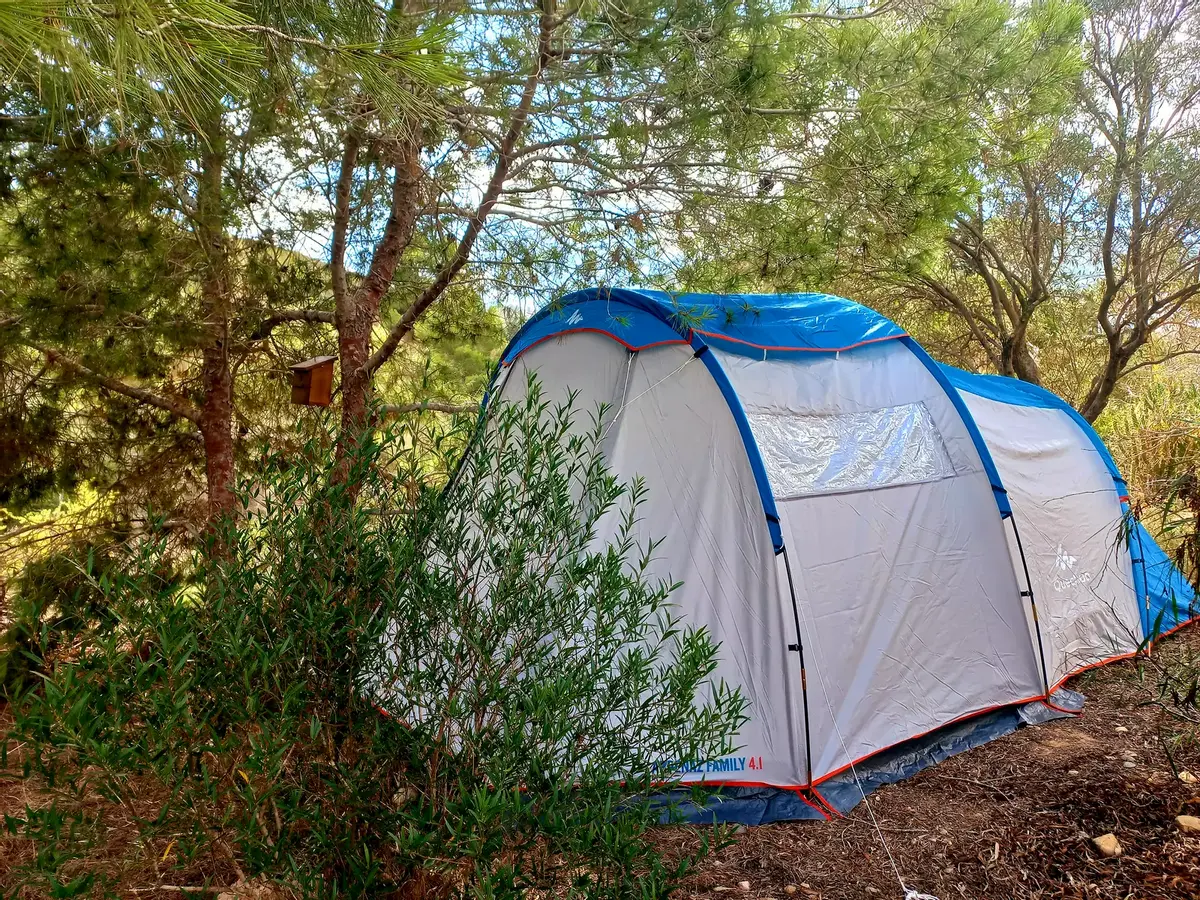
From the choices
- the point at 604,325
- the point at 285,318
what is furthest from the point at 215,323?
the point at 604,325

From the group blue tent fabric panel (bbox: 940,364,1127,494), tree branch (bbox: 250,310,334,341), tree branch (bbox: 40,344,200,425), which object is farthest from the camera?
tree branch (bbox: 250,310,334,341)

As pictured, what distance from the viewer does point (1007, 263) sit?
8008mm

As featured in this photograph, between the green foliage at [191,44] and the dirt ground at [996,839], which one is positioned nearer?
the green foliage at [191,44]

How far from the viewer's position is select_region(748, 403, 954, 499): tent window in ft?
11.0

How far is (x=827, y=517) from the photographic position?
341 cm

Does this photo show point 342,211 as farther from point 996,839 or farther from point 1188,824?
point 1188,824

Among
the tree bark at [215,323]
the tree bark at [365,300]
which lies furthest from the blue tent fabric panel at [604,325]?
the tree bark at [215,323]

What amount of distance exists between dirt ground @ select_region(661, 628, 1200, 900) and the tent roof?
1.85 m

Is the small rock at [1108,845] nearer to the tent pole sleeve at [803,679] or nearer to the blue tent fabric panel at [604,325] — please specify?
the tent pole sleeve at [803,679]

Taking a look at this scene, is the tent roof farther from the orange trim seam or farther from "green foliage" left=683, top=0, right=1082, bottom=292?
"green foliage" left=683, top=0, right=1082, bottom=292

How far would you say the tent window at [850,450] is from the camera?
132 inches

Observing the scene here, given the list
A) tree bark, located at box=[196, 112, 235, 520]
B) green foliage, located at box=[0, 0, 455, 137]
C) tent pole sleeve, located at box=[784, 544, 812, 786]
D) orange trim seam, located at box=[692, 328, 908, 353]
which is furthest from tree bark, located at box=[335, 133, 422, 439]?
tent pole sleeve, located at box=[784, 544, 812, 786]

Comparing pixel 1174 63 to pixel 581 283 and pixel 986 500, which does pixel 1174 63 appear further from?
pixel 581 283

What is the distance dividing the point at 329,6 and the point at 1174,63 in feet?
22.8
